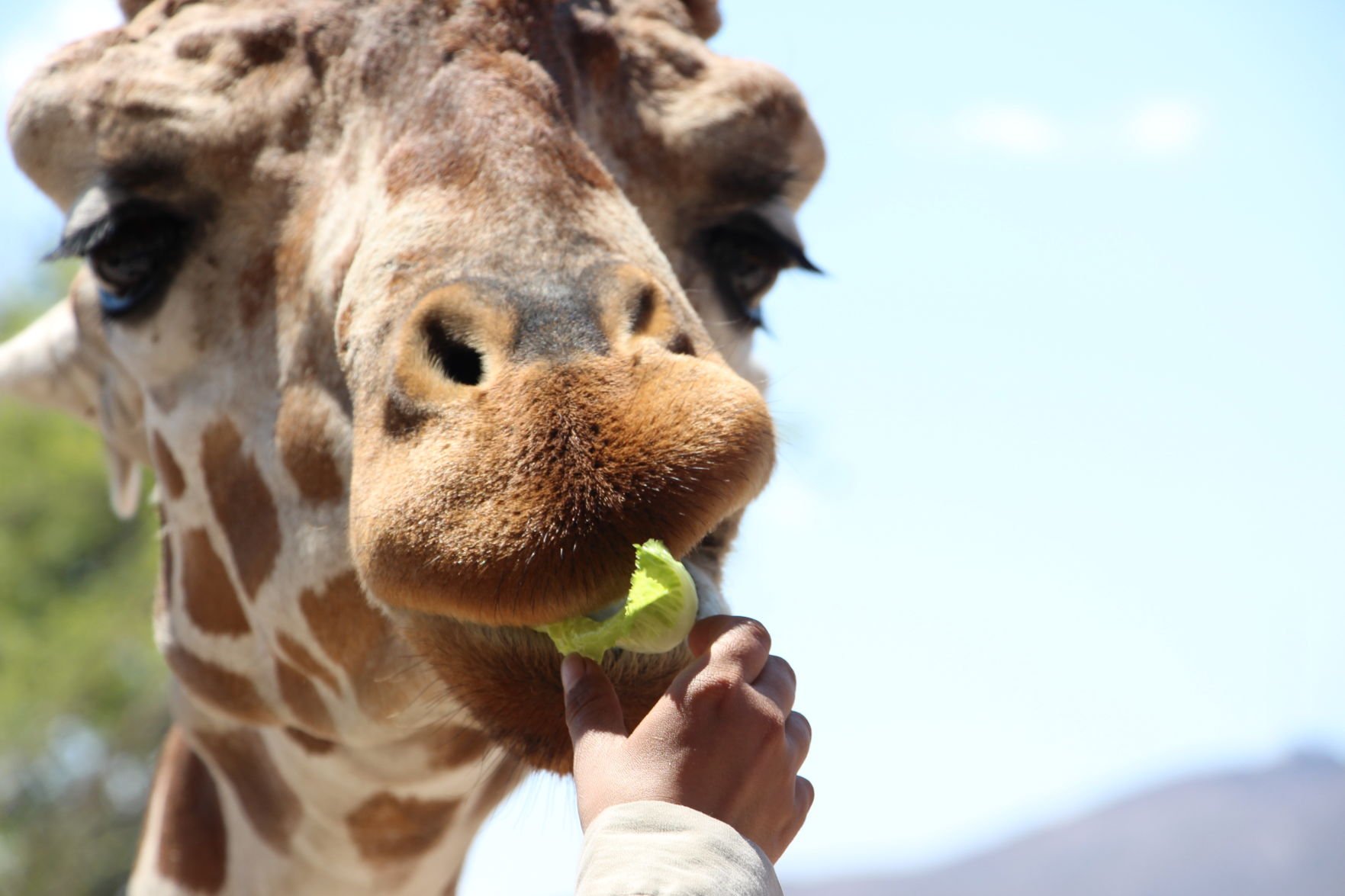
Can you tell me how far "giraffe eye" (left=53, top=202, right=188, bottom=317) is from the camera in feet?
8.68

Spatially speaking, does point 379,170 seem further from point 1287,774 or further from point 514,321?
point 1287,774

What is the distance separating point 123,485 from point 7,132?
3.52ft

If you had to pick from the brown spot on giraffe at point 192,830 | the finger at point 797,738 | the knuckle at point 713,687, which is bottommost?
the brown spot on giraffe at point 192,830

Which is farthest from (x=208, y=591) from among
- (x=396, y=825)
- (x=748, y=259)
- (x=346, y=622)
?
(x=748, y=259)

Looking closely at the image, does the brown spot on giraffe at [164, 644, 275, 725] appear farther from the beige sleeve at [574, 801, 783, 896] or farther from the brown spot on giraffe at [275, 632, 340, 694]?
the beige sleeve at [574, 801, 783, 896]

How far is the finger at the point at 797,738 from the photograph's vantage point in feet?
5.35

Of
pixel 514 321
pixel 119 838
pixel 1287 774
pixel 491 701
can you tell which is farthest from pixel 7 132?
pixel 1287 774

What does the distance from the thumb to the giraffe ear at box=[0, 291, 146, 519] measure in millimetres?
1881

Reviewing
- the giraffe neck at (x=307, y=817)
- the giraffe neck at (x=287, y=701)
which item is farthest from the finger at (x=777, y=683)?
the giraffe neck at (x=307, y=817)

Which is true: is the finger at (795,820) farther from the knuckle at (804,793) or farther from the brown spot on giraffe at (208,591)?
the brown spot on giraffe at (208,591)

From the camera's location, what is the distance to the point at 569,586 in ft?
5.51

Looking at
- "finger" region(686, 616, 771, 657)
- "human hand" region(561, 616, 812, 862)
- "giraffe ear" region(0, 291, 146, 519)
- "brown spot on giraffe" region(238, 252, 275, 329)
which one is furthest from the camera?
"giraffe ear" region(0, 291, 146, 519)

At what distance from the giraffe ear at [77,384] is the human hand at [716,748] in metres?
2.03

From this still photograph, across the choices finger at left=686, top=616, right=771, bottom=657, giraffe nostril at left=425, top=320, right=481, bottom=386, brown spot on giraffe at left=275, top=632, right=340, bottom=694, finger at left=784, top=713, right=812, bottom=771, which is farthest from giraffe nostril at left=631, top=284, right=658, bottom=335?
brown spot on giraffe at left=275, top=632, right=340, bottom=694
